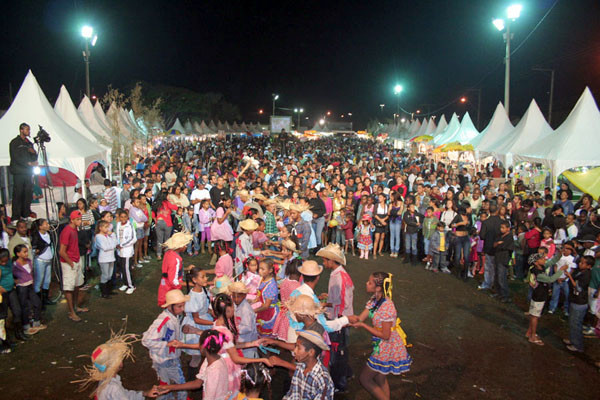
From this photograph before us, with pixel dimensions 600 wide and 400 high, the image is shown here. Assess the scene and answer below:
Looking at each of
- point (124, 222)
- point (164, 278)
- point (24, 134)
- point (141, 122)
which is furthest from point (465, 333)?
point (141, 122)

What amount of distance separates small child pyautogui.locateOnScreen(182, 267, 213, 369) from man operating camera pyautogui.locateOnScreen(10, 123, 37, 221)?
5.40m

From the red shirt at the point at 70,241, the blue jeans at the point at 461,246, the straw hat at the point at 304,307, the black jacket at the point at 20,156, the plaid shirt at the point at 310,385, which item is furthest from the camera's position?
the blue jeans at the point at 461,246

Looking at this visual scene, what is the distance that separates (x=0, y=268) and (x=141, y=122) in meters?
23.8

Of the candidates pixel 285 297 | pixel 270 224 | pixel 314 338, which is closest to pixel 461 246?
pixel 270 224

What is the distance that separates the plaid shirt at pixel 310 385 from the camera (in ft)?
10.4

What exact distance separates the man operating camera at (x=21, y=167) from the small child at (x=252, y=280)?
5430mm

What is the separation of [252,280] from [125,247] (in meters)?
3.55

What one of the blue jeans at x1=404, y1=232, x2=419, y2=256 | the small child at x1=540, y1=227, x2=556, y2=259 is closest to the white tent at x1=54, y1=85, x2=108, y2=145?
the blue jeans at x1=404, y1=232, x2=419, y2=256

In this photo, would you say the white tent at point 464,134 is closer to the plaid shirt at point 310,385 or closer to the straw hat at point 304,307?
the straw hat at point 304,307

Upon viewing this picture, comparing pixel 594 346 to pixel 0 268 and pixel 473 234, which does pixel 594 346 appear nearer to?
pixel 473 234

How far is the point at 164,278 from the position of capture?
5.35 meters

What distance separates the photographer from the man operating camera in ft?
26.1

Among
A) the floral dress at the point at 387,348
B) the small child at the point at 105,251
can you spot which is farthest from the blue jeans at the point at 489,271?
the small child at the point at 105,251

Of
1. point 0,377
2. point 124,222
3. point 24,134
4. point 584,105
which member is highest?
point 584,105
